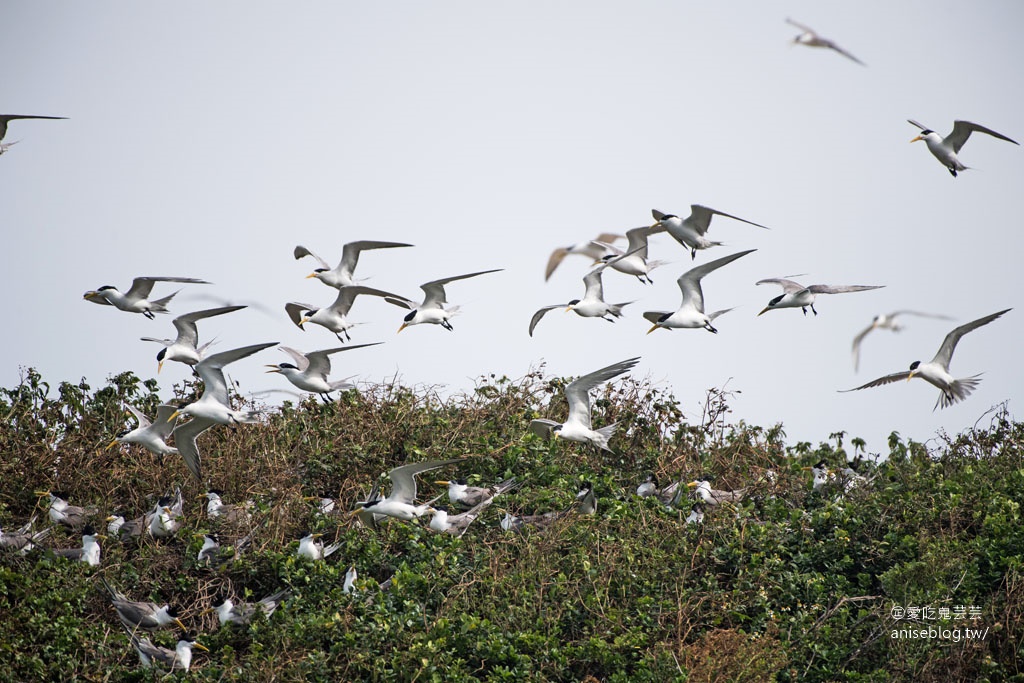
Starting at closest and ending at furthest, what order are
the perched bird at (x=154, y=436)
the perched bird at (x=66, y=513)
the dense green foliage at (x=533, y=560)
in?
the dense green foliage at (x=533, y=560)
the perched bird at (x=66, y=513)
the perched bird at (x=154, y=436)

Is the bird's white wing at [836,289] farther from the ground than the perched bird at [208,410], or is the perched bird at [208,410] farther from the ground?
the bird's white wing at [836,289]

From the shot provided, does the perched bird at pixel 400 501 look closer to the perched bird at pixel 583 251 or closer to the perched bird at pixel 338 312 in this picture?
the perched bird at pixel 338 312

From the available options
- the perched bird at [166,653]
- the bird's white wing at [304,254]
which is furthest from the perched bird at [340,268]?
the perched bird at [166,653]

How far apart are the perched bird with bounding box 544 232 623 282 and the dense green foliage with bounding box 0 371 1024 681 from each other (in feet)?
11.8

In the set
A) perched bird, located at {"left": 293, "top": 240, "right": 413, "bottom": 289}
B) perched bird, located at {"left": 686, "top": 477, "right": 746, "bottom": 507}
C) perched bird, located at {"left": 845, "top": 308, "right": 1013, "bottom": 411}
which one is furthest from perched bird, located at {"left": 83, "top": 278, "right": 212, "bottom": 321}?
perched bird, located at {"left": 845, "top": 308, "right": 1013, "bottom": 411}

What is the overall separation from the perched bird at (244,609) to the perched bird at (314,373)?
331cm

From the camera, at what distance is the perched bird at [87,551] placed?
12148 millimetres

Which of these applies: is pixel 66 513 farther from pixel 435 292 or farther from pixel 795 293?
pixel 795 293

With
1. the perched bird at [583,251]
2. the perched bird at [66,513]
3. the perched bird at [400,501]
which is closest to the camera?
the perched bird at [400,501]

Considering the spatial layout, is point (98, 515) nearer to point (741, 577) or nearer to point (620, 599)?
point (620, 599)

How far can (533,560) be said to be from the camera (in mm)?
11648

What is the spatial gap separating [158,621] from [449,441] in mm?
4467

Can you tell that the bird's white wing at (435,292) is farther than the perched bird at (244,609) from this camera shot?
Yes

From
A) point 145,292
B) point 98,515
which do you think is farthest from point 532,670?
point 145,292
